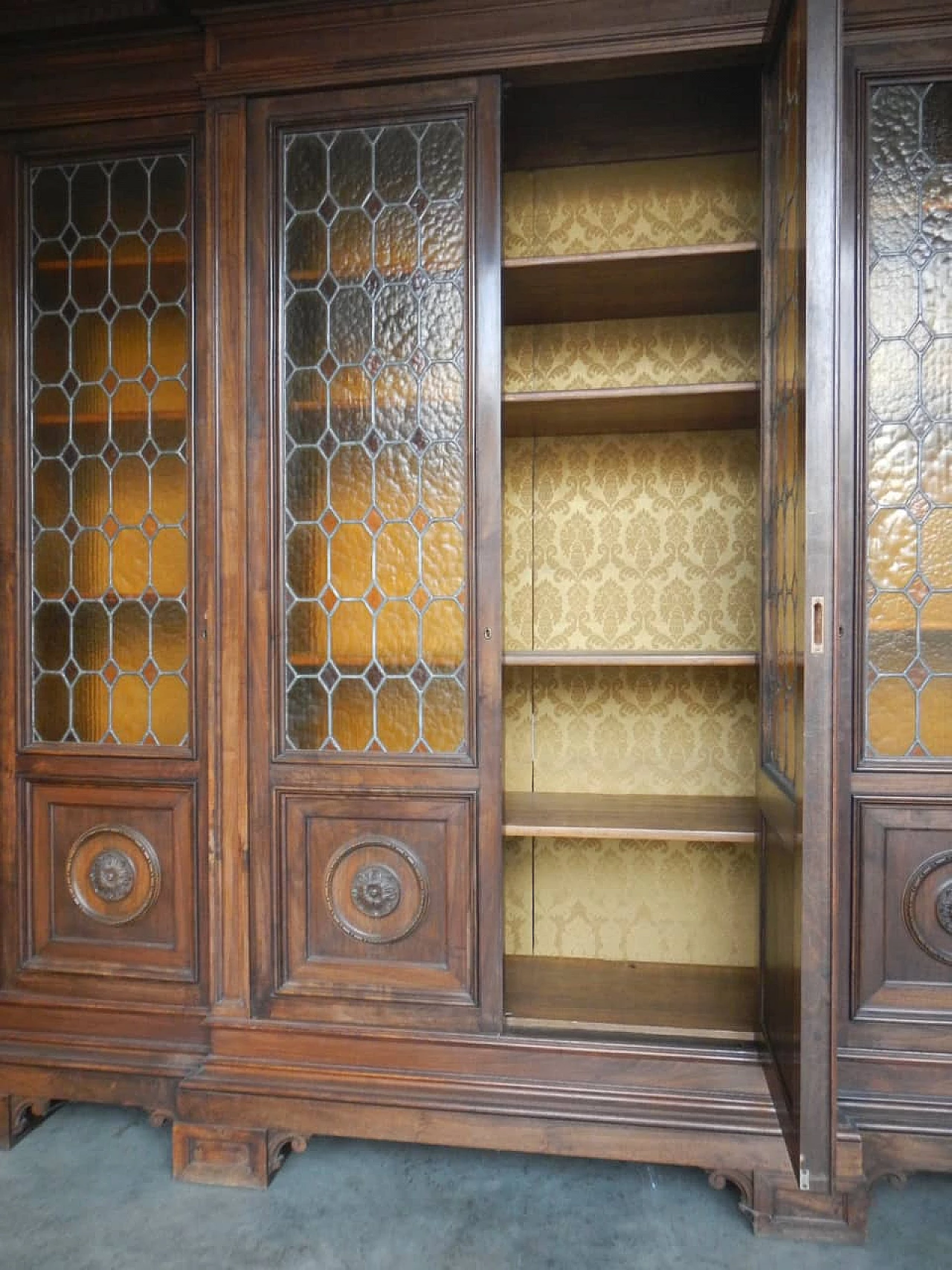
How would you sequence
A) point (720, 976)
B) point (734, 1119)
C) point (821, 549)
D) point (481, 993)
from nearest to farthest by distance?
point (821, 549)
point (734, 1119)
point (481, 993)
point (720, 976)

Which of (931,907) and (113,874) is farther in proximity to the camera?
(113,874)

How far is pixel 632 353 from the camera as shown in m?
2.55

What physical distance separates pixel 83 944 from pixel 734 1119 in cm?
153

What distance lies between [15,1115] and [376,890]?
1.07 m

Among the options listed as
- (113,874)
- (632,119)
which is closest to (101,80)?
(632,119)

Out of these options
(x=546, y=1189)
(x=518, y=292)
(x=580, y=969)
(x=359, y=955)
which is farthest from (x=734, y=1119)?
(x=518, y=292)

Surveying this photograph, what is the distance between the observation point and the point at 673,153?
2453 millimetres

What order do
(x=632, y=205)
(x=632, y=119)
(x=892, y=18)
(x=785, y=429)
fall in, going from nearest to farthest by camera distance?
(x=785, y=429) → (x=892, y=18) → (x=632, y=119) → (x=632, y=205)

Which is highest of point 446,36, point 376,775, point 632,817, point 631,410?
A: point 446,36

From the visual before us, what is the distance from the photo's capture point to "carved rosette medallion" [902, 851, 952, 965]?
1908mm

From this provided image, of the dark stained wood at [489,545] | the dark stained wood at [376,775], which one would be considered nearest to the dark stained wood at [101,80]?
the dark stained wood at [376,775]

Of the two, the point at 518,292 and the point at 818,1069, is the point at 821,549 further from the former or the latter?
the point at 518,292

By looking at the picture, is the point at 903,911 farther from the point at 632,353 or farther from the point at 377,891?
the point at 632,353

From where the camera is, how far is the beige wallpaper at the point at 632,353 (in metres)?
2.48
